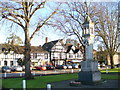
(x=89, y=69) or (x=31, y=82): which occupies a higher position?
(x=89, y=69)

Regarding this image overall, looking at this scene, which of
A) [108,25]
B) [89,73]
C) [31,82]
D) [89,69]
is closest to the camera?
[89,73]

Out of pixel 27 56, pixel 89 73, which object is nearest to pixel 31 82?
pixel 27 56

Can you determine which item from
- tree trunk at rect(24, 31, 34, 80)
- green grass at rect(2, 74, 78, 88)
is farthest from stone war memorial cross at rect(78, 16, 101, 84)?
tree trunk at rect(24, 31, 34, 80)

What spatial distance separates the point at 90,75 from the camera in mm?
16266

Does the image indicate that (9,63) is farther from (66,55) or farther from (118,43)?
(118,43)

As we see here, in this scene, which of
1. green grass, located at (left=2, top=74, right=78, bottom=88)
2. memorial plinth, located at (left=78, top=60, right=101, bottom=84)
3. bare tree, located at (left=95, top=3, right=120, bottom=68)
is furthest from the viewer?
bare tree, located at (left=95, top=3, right=120, bottom=68)

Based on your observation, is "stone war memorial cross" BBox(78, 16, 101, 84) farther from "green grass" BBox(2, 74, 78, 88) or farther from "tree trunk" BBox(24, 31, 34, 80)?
"tree trunk" BBox(24, 31, 34, 80)

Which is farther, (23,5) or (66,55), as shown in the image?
(66,55)

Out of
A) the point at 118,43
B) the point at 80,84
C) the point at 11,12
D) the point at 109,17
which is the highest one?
the point at 109,17

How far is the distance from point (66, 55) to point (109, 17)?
36.7 m

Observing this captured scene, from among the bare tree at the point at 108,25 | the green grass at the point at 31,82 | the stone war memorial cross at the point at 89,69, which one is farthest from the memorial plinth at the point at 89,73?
the bare tree at the point at 108,25

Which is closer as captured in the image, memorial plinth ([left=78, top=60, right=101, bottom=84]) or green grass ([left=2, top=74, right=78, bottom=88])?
green grass ([left=2, top=74, right=78, bottom=88])

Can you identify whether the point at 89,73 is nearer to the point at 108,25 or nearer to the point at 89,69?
the point at 89,69

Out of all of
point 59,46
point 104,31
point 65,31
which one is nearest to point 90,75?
A: point 65,31
